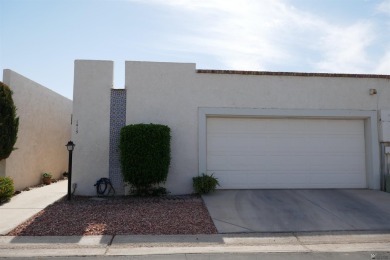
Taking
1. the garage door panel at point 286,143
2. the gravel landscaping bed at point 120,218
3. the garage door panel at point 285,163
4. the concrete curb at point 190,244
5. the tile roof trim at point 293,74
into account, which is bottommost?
the concrete curb at point 190,244

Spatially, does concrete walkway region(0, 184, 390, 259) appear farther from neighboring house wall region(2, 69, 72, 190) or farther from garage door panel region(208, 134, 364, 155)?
neighboring house wall region(2, 69, 72, 190)

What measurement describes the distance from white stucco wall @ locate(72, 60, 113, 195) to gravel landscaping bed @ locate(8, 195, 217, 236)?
97 cm

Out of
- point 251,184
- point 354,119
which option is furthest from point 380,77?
point 251,184

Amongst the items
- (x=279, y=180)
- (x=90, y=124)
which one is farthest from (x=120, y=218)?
(x=279, y=180)

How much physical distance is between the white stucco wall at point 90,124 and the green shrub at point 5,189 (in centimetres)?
166

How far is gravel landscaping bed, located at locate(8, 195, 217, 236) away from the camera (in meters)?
6.30

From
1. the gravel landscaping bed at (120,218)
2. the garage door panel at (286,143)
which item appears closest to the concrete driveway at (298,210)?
the gravel landscaping bed at (120,218)

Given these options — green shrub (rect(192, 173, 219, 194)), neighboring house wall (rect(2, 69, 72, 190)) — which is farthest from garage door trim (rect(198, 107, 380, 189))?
neighboring house wall (rect(2, 69, 72, 190))

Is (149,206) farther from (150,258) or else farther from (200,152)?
(150,258)

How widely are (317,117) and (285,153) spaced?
5.16 feet

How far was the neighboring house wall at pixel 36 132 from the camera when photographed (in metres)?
10.1

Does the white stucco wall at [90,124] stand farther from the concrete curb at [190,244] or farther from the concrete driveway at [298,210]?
the concrete curb at [190,244]

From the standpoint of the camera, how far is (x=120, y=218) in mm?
7066

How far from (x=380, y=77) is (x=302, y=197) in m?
5.11
